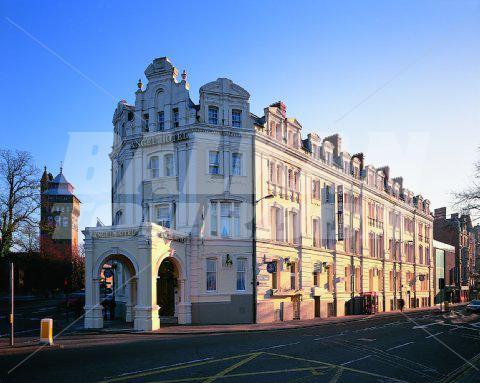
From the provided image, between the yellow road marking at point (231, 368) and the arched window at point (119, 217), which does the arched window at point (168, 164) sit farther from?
the yellow road marking at point (231, 368)

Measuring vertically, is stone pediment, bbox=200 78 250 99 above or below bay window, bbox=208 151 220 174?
above

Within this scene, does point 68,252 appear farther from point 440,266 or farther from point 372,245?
point 440,266

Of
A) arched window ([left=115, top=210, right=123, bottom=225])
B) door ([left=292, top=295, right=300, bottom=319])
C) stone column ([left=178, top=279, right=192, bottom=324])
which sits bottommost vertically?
door ([left=292, top=295, right=300, bottom=319])

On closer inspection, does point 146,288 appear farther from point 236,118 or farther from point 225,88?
point 225,88

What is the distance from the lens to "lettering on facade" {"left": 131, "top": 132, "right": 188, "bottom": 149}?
35094 mm

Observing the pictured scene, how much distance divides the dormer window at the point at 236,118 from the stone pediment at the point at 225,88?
1.12 m

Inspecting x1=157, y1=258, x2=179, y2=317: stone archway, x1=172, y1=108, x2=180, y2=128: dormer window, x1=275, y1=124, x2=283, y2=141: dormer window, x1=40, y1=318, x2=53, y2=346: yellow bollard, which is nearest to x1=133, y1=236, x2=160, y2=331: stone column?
x1=157, y1=258, x2=179, y2=317: stone archway

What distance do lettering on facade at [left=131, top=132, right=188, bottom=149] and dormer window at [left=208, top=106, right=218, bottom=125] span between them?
6.90 ft

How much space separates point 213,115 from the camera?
117ft

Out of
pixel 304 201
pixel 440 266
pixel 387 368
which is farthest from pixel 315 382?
pixel 440 266

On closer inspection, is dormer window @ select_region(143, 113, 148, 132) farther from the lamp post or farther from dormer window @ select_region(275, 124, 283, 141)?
dormer window @ select_region(275, 124, 283, 141)

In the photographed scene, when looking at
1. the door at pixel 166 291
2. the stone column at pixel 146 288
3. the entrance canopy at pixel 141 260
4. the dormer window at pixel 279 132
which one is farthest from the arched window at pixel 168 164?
the dormer window at pixel 279 132

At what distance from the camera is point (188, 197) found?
114 feet

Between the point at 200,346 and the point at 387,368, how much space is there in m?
8.09
